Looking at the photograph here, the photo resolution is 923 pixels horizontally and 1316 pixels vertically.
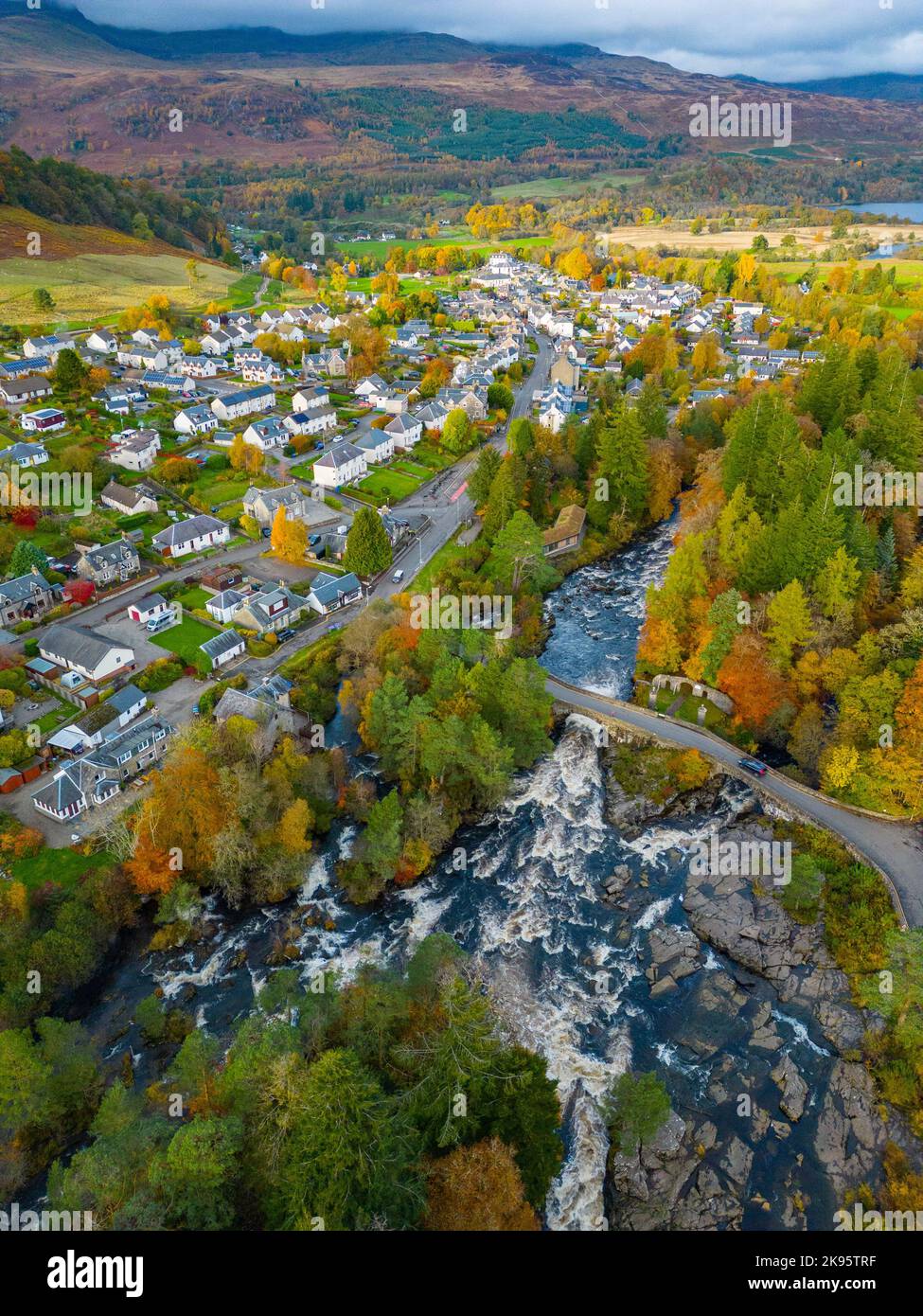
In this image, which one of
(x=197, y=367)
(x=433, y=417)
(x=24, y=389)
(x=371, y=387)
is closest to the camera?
(x=24, y=389)

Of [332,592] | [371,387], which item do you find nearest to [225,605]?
[332,592]

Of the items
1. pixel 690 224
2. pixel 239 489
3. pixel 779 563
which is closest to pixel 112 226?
pixel 239 489

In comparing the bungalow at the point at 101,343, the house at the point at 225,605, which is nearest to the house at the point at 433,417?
the house at the point at 225,605

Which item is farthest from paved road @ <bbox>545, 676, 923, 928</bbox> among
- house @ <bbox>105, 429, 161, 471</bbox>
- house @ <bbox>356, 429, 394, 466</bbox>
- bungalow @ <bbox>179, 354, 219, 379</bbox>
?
bungalow @ <bbox>179, 354, 219, 379</bbox>

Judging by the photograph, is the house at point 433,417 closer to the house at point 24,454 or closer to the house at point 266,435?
the house at point 266,435

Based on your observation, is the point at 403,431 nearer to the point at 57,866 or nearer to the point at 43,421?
the point at 43,421
